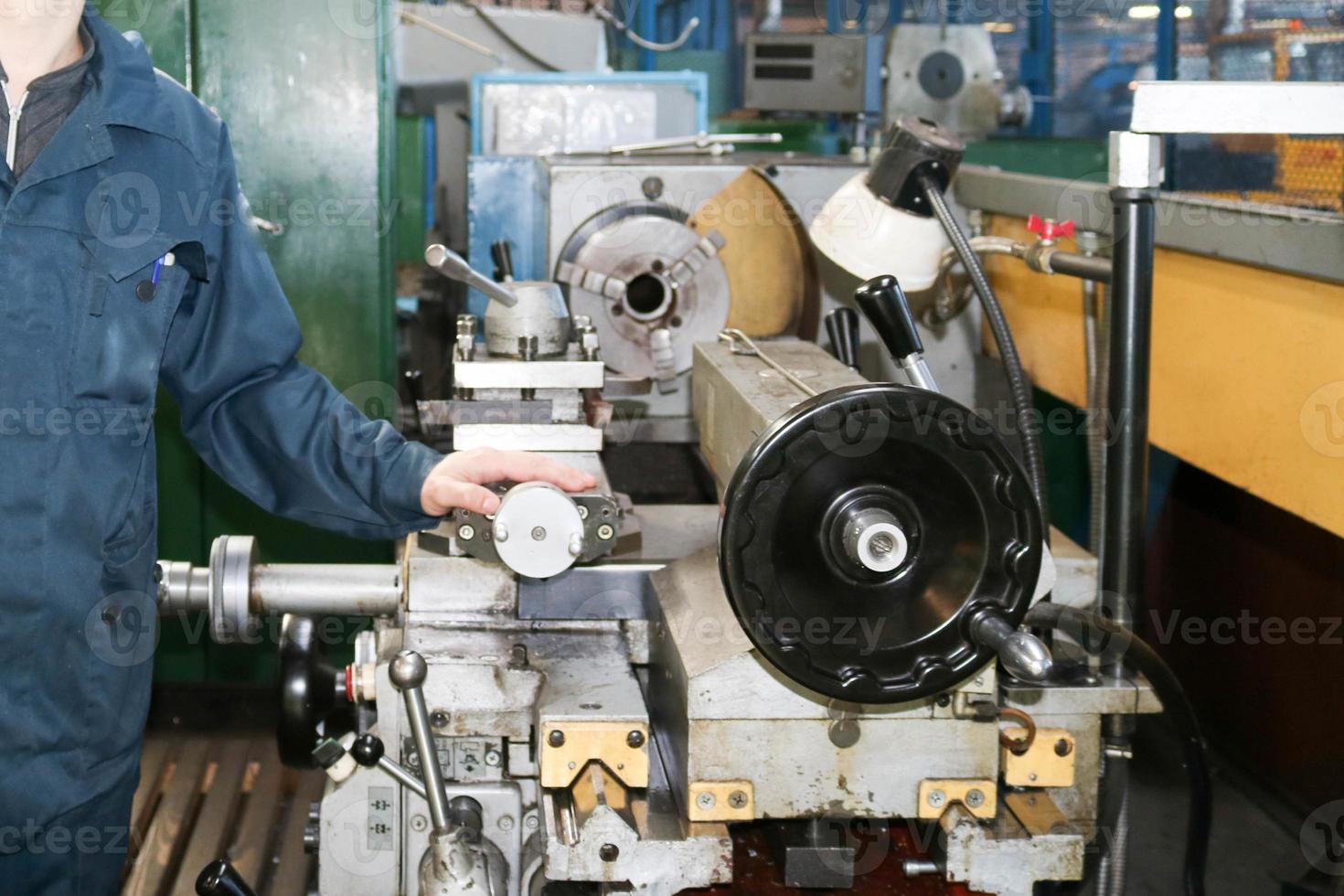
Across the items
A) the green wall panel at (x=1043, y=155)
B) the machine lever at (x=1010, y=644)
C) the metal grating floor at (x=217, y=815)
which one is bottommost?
the metal grating floor at (x=217, y=815)

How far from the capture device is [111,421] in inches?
44.4

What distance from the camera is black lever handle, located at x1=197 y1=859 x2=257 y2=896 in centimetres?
105

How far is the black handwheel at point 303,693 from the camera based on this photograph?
1.17 m

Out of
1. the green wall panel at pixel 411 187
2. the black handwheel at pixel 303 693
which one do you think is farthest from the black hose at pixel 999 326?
the green wall panel at pixel 411 187

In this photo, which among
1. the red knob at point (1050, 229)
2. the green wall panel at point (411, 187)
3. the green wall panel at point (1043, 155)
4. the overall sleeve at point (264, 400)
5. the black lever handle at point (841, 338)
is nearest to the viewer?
the overall sleeve at point (264, 400)

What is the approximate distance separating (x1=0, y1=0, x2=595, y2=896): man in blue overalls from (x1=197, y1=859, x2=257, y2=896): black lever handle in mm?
162

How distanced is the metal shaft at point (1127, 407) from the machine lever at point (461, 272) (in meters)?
0.55

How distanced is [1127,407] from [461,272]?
1.93 feet

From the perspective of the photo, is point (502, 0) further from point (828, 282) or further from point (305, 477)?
point (305, 477)

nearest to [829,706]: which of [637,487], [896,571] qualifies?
[896,571]

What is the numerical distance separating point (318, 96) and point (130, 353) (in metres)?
1.28

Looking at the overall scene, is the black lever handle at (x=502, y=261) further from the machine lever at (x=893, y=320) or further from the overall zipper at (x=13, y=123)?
the machine lever at (x=893, y=320)

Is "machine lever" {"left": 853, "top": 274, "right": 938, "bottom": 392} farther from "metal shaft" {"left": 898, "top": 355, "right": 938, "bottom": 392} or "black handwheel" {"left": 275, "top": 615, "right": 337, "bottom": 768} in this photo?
"black handwheel" {"left": 275, "top": 615, "right": 337, "bottom": 768}

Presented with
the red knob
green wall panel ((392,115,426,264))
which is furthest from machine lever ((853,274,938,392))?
green wall panel ((392,115,426,264))
